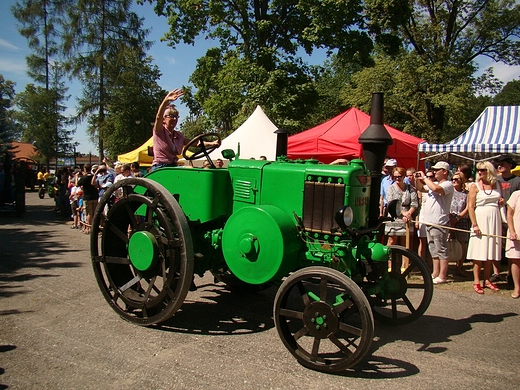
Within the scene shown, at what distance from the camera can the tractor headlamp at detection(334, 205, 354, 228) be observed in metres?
3.41

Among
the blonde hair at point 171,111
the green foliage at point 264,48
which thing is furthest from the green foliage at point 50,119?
the blonde hair at point 171,111

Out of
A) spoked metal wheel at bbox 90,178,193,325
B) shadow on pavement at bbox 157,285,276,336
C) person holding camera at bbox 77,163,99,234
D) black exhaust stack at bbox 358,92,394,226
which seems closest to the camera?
black exhaust stack at bbox 358,92,394,226

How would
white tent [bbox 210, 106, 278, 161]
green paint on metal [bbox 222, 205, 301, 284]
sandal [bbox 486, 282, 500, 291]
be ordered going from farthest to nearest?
white tent [bbox 210, 106, 278, 161]
sandal [bbox 486, 282, 500, 291]
green paint on metal [bbox 222, 205, 301, 284]

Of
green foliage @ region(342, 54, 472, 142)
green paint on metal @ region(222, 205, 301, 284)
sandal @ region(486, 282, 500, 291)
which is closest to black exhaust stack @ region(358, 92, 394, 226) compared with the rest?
green paint on metal @ region(222, 205, 301, 284)

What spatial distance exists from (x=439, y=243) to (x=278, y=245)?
3689 mm

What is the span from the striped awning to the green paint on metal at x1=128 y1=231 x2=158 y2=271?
7.85 metres

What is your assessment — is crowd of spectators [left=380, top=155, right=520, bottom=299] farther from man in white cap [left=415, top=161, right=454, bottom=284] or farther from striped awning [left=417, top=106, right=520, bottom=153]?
striped awning [left=417, top=106, right=520, bottom=153]

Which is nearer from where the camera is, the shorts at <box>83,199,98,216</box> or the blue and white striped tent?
the blue and white striped tent

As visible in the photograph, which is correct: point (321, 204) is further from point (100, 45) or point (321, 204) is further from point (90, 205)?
point (100, 45)

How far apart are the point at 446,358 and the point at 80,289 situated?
423cm

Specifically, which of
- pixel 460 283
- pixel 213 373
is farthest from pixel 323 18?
pixel 213 373

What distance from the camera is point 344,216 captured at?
3.43 meters

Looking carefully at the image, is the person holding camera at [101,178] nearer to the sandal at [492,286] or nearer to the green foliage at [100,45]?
the sandal at [492,286]

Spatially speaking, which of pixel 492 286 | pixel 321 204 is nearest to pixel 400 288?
pixel 321 204
